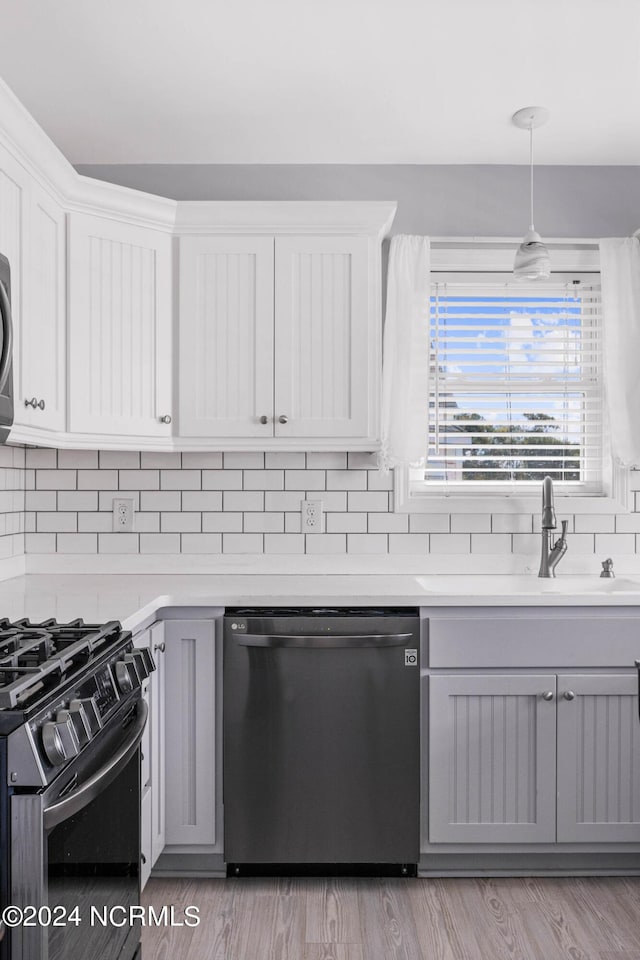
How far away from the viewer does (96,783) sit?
1393 millimetres

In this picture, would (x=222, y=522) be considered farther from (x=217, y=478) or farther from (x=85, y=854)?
(x=85, y=854)

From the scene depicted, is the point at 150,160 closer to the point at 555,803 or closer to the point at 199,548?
the point at 199,548

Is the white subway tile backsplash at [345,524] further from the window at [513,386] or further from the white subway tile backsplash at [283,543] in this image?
the window at [513,386]

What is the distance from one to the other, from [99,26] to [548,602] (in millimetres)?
2213

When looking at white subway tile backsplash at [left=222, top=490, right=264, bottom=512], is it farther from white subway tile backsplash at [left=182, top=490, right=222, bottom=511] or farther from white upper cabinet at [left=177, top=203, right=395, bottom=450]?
white upper cabinet at [left=177, top=203, right=395, bottom=450]

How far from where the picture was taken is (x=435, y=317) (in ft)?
10.1

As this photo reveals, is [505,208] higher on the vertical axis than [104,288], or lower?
higher

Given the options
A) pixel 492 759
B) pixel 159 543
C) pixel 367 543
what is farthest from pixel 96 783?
pixel 367 543

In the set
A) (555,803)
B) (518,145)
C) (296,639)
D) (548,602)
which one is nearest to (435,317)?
(518,145)

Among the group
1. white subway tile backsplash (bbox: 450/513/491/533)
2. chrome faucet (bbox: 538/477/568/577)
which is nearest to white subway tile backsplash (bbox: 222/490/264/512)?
white subway tile backsplash (bbox: 450/513/491/533)

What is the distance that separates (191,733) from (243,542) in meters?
0.84

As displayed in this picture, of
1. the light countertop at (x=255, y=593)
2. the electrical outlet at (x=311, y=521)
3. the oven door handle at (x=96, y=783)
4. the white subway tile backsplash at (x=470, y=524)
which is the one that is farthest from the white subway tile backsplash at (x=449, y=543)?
the oven door handle at (x=96, y=783)

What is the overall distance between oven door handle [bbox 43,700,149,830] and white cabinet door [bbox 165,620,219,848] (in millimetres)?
639

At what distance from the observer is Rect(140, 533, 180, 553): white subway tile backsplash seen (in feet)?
9.82
